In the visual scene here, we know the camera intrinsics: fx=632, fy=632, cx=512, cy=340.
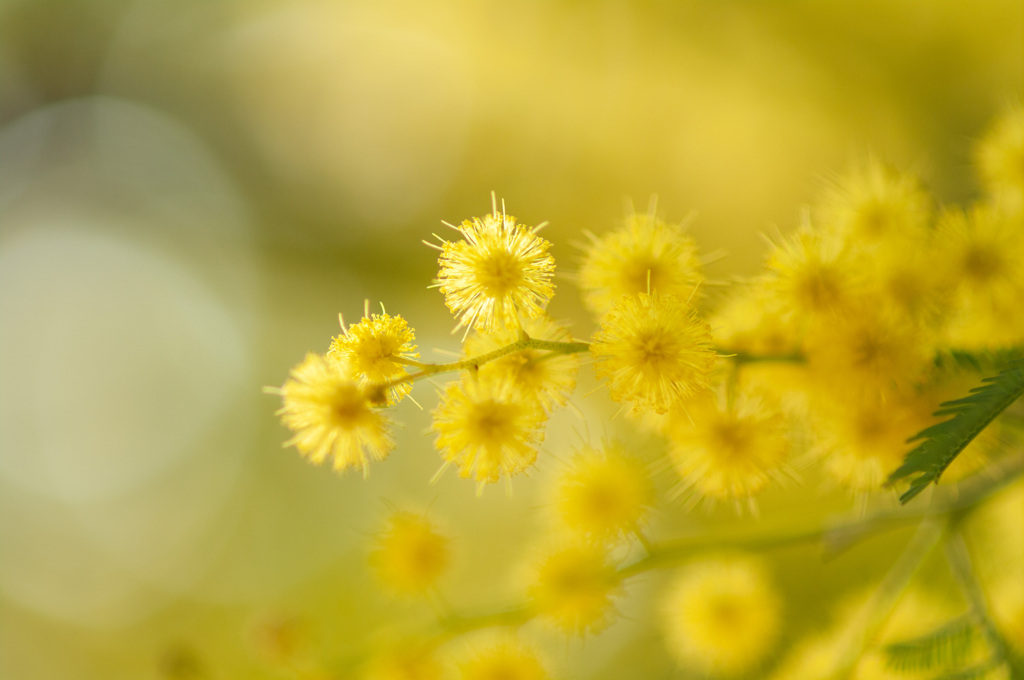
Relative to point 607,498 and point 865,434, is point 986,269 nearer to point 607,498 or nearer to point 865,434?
point 865,434

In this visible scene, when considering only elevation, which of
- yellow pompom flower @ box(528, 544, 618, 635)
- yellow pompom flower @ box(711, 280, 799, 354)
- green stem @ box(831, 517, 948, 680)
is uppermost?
yellow pompom flower @ box(711, 280, 799, 354)

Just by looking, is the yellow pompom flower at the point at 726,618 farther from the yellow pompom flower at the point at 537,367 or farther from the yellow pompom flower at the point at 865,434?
the yellow pompom flower at the point at 537,367

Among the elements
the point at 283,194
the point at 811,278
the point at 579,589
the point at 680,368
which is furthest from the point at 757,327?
the point at 283,194

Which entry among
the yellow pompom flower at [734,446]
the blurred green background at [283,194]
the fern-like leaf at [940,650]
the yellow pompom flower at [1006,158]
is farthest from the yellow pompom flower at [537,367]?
the blurred green background at [283,194]

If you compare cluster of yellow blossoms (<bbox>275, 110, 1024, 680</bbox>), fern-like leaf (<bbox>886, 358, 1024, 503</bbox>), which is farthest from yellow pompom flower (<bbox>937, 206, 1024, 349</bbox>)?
fern-like leaf (<bbox>886, 358, 1024, 503</bbox>)

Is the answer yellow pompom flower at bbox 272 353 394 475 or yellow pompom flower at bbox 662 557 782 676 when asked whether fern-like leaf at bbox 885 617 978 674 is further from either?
yellow pompom flower at bbox 272 353 394 475

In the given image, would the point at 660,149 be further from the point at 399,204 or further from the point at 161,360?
the point at 161,360

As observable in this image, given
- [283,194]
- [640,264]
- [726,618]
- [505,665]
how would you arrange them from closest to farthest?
[640,264] → [505,665] → [726,618] → [283,194]
